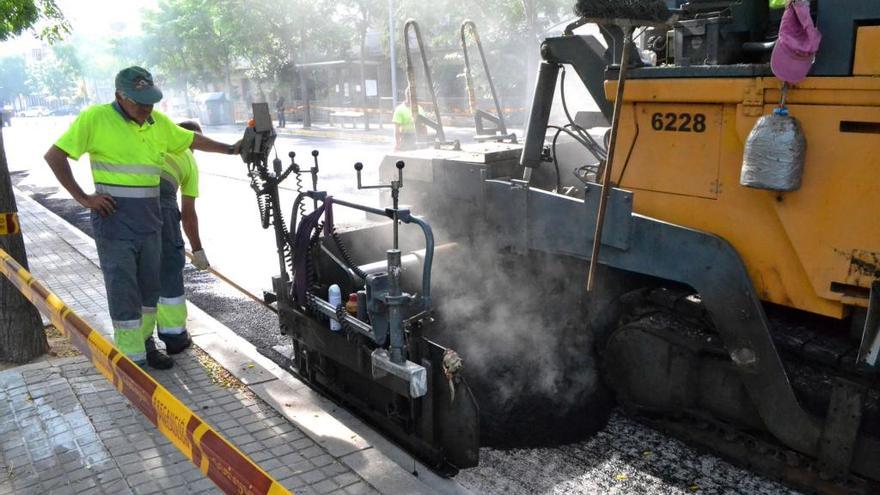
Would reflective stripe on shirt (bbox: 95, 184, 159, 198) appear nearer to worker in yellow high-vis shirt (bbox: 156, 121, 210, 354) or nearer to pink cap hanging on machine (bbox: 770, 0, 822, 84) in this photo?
worker in yellow high-vis shirt (bbox: 156, 121, 210, 354)

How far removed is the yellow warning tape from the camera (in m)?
4.75

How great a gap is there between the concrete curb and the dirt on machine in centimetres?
10

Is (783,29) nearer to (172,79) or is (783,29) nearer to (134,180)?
(134,180)

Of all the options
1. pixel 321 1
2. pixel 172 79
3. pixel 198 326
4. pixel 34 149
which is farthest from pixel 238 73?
pixel 198 326

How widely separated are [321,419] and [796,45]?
9.89 feet

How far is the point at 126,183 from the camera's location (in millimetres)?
4402

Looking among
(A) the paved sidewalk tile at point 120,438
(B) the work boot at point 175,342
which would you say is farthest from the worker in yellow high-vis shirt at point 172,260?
(A) the paved sidewalk tile at point 120,438

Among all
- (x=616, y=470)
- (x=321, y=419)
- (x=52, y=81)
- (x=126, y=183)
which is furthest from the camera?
(x=52, y=81)

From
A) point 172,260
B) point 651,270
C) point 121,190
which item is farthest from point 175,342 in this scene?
point 651,270

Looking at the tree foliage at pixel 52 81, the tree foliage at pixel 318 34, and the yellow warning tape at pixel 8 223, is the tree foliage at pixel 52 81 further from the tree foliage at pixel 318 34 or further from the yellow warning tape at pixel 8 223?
the yellow warning tape at pixel 8 223

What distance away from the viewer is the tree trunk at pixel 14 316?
4.75 metres

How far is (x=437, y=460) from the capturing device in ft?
11.4

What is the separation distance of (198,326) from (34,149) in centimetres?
2784

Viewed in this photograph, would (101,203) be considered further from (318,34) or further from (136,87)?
(318,34)
